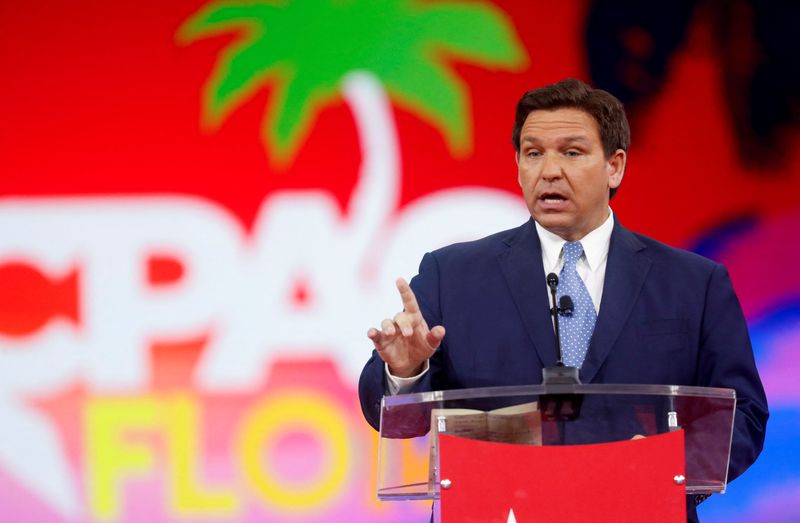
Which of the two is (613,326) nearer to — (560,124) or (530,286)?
(530,286)

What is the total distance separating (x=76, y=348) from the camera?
167 inches

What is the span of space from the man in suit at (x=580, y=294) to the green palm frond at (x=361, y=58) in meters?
1.63

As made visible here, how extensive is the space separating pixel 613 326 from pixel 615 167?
0.46m

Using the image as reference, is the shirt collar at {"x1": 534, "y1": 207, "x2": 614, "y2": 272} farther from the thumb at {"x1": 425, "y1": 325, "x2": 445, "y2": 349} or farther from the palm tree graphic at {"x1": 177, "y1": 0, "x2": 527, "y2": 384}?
the palm tree graphic at {"x1": 177, "y1": 0, "x2": 527, "y2": 384}

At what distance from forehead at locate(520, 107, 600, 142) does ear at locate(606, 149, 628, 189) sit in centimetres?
10

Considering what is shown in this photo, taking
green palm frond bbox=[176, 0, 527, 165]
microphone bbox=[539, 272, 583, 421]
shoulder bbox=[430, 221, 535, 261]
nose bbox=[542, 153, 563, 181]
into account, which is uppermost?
green palm frond bbox=[176, 0, 527, 165]

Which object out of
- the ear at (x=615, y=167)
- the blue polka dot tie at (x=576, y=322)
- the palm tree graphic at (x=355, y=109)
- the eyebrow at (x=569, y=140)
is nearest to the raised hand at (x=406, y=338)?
the blue polka dot tie at (x=576, y=322)

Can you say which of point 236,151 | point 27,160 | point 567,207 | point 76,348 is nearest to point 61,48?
point 27,160

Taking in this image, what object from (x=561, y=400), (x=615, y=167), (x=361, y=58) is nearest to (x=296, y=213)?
(x=361, y=58)

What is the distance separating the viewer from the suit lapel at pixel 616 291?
7.88ft

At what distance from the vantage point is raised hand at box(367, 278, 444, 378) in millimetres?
2104

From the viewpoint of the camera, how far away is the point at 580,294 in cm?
251

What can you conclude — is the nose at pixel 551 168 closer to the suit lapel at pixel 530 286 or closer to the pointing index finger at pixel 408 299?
the suit lapel at pixel 530 286

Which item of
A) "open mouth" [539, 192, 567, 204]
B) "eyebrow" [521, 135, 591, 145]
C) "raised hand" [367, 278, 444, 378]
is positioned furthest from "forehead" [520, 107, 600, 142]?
"raised hand" [367, 278, 444, 378]
